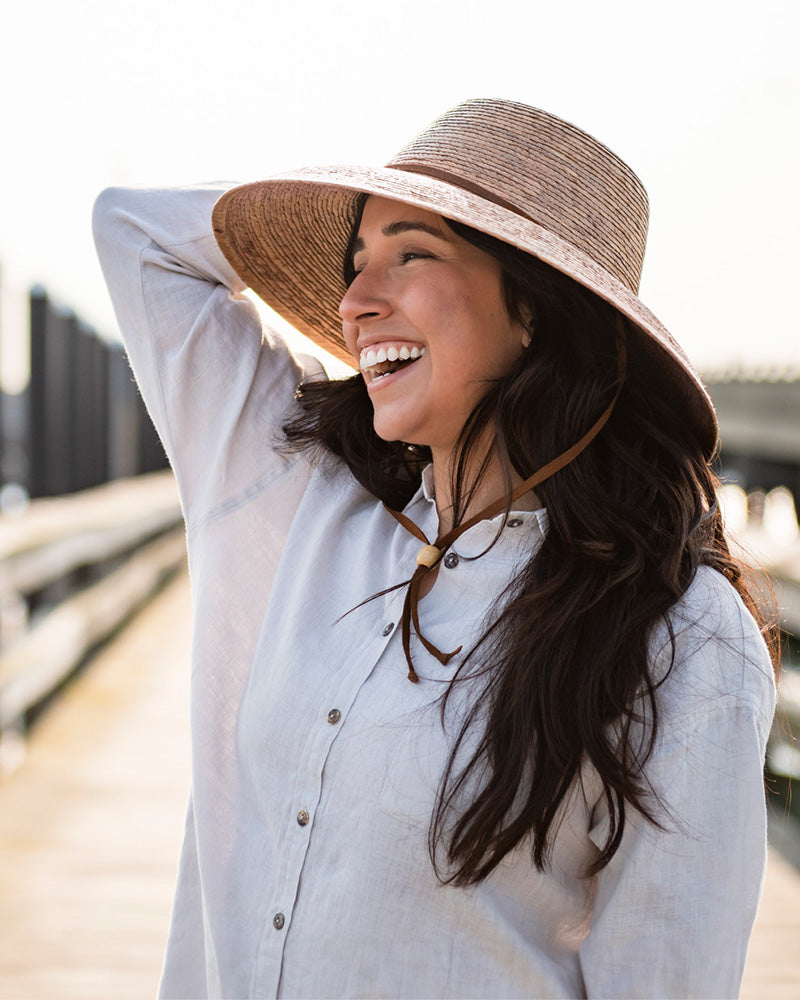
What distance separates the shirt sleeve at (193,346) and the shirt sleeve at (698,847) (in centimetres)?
87

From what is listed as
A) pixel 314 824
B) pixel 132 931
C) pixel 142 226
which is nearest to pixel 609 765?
pixel 314 824

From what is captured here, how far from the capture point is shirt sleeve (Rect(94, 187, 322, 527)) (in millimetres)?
2086

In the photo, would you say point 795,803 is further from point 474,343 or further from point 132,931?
point 474,343

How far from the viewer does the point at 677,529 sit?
1688 mm

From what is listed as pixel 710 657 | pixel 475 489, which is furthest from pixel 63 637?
pixel 710 657

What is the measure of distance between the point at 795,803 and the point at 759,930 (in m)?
1.31

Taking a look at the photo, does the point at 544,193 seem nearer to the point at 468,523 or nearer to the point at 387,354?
the point at 387,354

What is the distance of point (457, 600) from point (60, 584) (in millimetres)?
5016

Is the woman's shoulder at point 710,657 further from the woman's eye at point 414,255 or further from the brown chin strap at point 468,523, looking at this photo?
the woman's eye at point 414,255

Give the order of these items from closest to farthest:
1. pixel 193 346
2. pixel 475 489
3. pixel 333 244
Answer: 1. pixel 475 489
2. pixel 193 346
3. pixel 333 244

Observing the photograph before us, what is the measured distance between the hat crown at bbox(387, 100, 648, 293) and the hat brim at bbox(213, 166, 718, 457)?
0.04m

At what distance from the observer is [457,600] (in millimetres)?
1796

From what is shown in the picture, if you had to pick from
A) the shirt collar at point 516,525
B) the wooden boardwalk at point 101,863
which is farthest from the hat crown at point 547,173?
the wooden boardwalk at point 101,863

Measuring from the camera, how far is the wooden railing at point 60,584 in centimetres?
529
